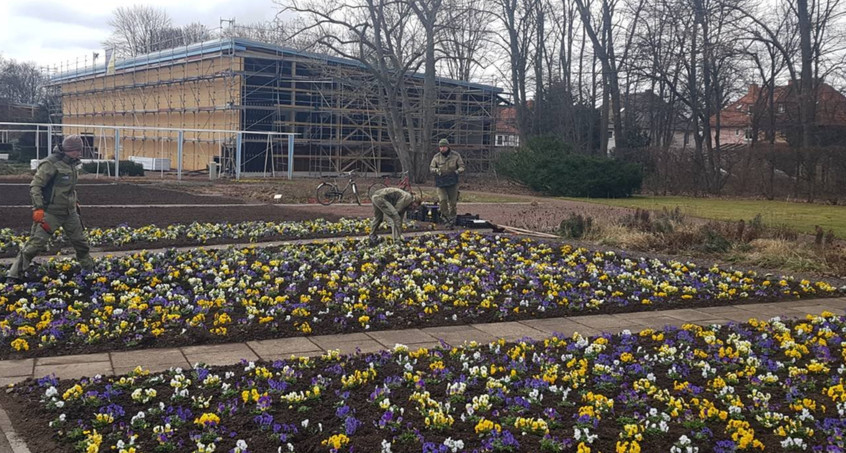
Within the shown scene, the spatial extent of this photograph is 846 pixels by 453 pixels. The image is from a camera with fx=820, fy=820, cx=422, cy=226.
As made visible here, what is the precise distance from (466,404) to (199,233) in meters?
9.14

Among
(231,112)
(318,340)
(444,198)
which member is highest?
(231,112)

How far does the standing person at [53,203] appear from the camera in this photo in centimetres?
901

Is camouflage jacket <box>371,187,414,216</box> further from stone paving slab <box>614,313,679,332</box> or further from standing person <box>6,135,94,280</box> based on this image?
stone paving slab <box>614,313,679,332</box>

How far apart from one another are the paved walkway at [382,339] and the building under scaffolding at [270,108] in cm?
2985

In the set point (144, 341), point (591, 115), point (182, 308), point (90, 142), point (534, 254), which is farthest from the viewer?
point (90, 142)

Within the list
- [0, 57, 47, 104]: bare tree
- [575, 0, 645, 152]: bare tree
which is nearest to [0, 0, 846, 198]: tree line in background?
[575, 0, 645, 152]: bare tree

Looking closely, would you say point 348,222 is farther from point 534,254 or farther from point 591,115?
point 591,115

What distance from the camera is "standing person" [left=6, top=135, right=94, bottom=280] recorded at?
29.6ft

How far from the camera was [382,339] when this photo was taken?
7230 mm

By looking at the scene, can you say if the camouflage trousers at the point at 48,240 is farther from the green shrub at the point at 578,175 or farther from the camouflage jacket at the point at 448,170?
the green shrub at the point at 578,175

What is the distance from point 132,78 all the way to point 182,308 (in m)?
48.2

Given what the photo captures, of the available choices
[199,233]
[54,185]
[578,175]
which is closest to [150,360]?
[54,185]

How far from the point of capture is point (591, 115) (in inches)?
1847

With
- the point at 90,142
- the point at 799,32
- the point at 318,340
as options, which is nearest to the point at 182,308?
the point at 318,340
